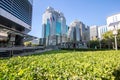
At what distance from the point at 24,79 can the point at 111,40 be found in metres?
67.3

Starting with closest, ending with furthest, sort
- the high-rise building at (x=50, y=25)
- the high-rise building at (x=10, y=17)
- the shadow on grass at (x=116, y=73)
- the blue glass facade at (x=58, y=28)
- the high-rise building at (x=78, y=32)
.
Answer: the shadow on grass at (x=116, y=73), the high-rise building at (x=10, y=17), the high-rise building at (x=50, y=25), the blue glass facade at (x=58, y=28), the high-rise building at (x=78, y=32)

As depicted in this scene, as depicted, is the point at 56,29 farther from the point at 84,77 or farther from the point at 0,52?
the point at 84,77

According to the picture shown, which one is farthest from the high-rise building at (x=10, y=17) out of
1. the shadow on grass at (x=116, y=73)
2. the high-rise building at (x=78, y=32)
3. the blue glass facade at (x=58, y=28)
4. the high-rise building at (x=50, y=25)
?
the high-rise building at (x=78, y=32)

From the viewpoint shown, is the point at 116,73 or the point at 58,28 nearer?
the point at 116,73

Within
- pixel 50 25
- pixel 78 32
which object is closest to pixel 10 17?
pixel 50 25

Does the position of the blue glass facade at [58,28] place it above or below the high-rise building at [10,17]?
above

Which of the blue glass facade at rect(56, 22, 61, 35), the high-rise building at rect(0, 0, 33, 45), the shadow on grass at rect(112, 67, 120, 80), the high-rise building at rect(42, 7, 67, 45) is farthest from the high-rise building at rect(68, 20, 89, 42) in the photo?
the shadow on grass at rect(112, 67, 120, 80)

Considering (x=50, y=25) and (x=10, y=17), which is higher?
(x=50, y=25)

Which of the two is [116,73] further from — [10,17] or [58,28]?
[58,28]

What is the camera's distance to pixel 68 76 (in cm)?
296

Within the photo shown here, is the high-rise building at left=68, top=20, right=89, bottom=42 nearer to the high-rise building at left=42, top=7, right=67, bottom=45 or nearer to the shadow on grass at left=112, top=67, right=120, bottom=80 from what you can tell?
the high-rise building at left=42, top=7, right=67, bottom=45

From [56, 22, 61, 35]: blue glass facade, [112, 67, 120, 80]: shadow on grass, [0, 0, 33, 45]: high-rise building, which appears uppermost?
[56, 22, 61, 35]: blue glass facade

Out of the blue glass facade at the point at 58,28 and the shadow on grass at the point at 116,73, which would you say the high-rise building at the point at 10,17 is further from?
the blue glass facade at the point at 58,28

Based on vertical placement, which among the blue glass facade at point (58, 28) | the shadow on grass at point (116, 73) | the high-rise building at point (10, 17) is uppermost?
the blue glass facade at point (58, 28)
